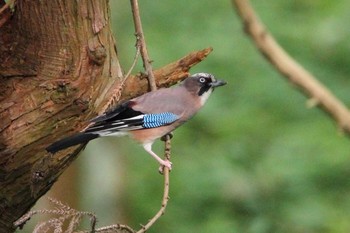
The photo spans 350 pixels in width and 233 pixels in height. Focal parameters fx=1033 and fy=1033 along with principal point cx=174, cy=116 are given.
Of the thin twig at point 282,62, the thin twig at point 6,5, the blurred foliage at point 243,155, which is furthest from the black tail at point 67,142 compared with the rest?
the blurred foliage at point 243,155

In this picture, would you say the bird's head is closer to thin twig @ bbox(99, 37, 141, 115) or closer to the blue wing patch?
the blue wing patch

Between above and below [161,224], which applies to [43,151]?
above

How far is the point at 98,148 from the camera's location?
8125mm

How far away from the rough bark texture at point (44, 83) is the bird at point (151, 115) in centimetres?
7

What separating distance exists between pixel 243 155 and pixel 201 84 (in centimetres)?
373

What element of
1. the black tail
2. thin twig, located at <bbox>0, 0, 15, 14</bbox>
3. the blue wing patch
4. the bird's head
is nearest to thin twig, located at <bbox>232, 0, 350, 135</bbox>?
the black tail

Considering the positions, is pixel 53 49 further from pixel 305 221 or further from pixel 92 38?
pixel 305 221

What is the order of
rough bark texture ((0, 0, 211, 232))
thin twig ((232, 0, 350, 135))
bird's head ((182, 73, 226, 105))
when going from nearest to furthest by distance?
1. thin twig ((232, 0, 350, 135))
2. rough bark texture ((0, 0, 211, 232))
3. bird's head ((182, 73, 226, 105))

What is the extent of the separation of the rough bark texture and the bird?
7 centimetres

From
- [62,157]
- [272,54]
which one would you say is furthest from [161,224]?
[272,54]

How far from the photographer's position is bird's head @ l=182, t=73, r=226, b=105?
180 inches

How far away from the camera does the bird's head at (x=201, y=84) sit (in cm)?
458

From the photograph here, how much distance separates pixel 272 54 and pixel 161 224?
19.3 ft

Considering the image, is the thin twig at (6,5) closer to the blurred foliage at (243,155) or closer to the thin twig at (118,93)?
the thin twig at (118,93)
